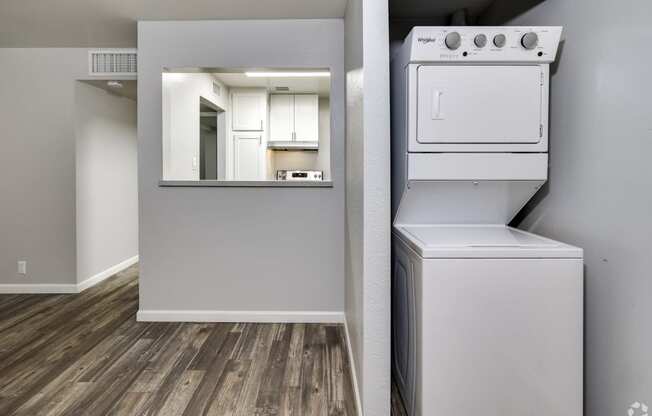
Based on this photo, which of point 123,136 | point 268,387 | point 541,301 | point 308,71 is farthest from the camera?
point 123,136

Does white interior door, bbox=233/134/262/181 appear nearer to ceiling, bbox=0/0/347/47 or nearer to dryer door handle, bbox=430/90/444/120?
ceiling, bbox=0/0/347/47

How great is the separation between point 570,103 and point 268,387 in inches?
75.5

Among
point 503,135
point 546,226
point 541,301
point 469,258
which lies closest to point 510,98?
point 503,135

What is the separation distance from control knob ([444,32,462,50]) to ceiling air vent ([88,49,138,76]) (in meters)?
2.86

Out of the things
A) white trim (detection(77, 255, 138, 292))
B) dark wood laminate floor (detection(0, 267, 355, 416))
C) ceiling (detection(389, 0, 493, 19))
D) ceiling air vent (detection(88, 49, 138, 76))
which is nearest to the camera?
dark wood laminate floor (detection(0, 267, 355, 416))

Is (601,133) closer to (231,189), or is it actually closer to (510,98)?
(510,98)

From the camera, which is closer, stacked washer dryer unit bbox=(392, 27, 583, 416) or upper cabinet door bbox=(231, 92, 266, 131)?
stacked washer dryer unit bbox=(392, 27, 583, 416)

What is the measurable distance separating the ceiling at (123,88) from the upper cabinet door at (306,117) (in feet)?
5.88

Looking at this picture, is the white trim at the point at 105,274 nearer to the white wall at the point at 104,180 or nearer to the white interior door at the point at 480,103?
the white wall at the point at 104,180

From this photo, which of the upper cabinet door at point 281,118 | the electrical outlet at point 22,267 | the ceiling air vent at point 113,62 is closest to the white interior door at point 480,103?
the upper cabinet door at point 281,118

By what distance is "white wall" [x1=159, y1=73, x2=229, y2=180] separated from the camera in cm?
283

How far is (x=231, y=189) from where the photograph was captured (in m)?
2.84

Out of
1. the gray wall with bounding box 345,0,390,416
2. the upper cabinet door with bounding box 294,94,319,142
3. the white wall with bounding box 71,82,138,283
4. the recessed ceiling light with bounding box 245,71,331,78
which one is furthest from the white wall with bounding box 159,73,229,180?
the gray wall with bounding box 345,0,390,416

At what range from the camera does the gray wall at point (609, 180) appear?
1.24 m
